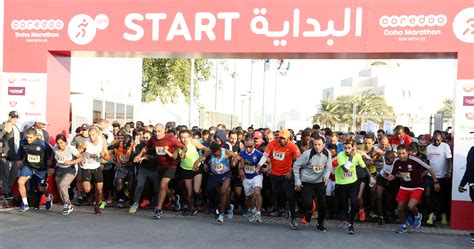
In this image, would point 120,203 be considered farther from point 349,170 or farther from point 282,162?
point 349,170

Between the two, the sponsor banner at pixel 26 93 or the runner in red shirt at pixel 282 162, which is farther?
the sponsor banner at pixel 26 93

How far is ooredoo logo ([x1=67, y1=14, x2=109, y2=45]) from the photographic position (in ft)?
39.1

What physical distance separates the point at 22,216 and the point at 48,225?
1.22m

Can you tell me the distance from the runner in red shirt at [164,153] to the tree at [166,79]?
82.2 feet

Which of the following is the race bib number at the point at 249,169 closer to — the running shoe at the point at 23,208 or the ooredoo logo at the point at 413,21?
the ooredoo logo at the point at 413,21

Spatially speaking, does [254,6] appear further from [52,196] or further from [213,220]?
[52,196]

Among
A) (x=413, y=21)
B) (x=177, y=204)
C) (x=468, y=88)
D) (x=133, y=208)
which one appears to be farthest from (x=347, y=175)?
(x=133, y=208)

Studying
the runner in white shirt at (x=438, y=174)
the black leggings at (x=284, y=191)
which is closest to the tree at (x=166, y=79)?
the black leggings at (x=284, y=191)

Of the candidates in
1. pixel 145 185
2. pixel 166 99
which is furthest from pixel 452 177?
pixel 166 99

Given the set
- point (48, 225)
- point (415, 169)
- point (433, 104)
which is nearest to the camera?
point (48, 225)

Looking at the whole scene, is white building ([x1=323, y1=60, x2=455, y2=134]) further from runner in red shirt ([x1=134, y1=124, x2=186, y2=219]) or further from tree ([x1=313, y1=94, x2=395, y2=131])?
runner in red shirt ([x1=134, y1=124, x2=186, y2=219])

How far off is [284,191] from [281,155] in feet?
2.34

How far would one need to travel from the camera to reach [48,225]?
9641mm

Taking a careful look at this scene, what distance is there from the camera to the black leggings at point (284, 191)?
34.2ft
